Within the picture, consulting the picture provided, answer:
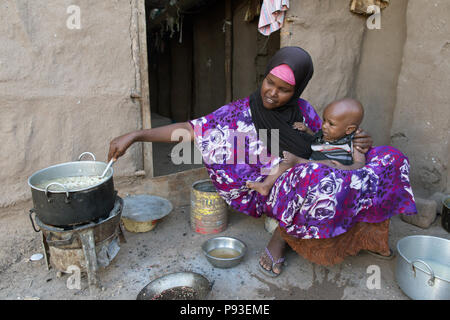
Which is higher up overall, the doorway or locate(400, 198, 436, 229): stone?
the doorway

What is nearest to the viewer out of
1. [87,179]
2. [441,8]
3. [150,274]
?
[87,179]

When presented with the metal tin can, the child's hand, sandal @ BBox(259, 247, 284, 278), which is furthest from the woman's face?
sandal @ BBox(259, 247, 284, 278)

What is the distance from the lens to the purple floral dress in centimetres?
192

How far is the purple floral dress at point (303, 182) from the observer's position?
192 centimetres

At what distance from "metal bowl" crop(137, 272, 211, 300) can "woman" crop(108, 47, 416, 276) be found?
500mm

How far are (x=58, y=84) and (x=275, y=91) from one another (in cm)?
153

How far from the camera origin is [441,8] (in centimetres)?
287

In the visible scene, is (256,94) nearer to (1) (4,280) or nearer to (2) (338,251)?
(2) (338,251)

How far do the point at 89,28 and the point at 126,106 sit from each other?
2.03 feet

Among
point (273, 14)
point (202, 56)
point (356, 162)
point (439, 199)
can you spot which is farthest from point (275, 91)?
point (202, 56)

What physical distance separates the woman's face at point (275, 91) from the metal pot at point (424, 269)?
1.20 m

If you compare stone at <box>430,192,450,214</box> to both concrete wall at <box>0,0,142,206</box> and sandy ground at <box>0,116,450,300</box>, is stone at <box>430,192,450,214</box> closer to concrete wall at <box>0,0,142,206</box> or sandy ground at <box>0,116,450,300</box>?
sandy ground at <box>0,116,450,300</box>
